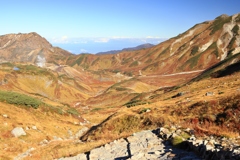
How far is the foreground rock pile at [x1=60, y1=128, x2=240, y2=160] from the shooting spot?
1341cm

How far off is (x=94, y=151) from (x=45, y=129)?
1139 inches

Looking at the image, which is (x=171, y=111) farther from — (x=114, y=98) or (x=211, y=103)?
(x=114, y=98)

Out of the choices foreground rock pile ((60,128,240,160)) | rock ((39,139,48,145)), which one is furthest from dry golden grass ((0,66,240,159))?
foreground rock pile ((60,128,240,160))

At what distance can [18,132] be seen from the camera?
3966 cm

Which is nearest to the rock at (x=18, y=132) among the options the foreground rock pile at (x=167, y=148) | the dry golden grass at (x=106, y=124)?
the dry golden grass at (x=106, y=124)

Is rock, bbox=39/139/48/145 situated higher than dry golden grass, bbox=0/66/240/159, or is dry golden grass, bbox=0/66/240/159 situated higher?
dry golden grass, bbox=0/66/240/159

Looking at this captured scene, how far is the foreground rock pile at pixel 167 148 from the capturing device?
528 inches

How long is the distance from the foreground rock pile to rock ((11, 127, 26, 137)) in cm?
2110

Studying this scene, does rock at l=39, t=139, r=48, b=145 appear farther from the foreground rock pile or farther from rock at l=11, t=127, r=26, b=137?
the foreground rock pile

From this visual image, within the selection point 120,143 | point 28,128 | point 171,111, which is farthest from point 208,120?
point 28,128

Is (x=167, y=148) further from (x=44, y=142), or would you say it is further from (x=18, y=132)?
(x=18, y=132)

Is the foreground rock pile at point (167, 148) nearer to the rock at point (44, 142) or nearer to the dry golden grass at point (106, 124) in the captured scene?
the dry golden grass at point (106, 124)

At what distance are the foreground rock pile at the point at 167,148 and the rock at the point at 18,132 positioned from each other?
21.1 m

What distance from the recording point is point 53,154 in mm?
25484
